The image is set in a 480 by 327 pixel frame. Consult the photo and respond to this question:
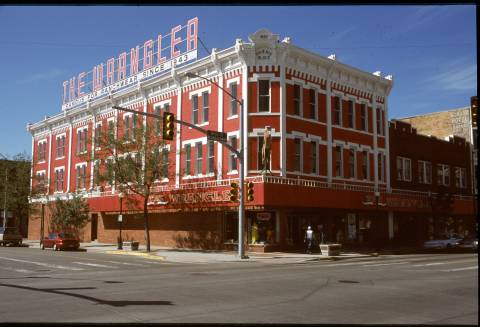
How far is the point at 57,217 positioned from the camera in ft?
160

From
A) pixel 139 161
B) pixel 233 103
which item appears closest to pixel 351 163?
pixel 233 103

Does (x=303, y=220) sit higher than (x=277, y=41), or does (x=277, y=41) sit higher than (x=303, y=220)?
(x=277, y=41)

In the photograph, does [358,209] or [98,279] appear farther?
[358,209]

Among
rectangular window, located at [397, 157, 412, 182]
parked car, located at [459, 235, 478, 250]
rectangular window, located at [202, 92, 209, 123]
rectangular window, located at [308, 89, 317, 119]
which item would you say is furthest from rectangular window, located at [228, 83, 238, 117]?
parked car, located at [459, 235, 478, 250]

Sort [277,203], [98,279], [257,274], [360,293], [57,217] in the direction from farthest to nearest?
[57,217]
[277,203]
[257,274]
[98,279]
[360,293]

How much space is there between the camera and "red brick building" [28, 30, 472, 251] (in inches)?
1384

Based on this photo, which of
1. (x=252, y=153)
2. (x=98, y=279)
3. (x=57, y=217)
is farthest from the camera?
(x=57, y=217)

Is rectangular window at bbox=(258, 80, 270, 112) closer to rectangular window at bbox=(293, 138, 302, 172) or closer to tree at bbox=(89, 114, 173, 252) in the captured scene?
rectangular window at bbox=(293, 138, 302, 172)

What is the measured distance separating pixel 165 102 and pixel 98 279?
2656cm

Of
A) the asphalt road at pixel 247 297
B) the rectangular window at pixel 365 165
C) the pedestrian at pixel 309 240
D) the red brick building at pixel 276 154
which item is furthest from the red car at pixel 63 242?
the rectangular window at pixel 365 165

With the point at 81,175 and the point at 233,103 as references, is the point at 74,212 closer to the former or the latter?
the point at 81,175

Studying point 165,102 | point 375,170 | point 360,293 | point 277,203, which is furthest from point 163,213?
point 360,293

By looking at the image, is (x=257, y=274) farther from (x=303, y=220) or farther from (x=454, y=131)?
(x=454, y=131)

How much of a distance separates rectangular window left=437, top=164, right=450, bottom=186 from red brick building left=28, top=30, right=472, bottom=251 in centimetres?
488
